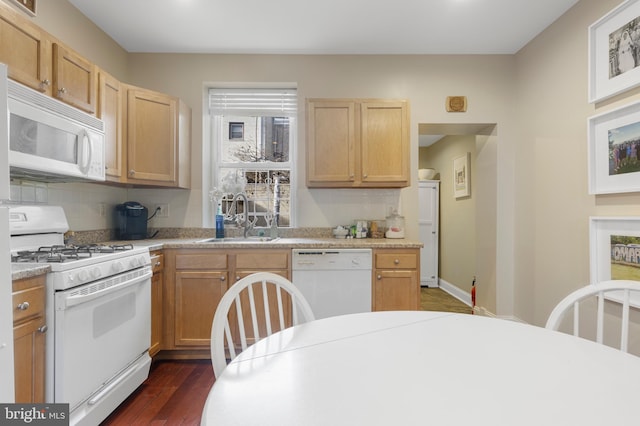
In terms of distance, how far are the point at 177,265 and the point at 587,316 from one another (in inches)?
121

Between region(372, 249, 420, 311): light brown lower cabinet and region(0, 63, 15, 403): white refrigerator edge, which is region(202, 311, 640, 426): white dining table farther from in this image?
region(372, 249, 420, 311): light brown lower cabinet

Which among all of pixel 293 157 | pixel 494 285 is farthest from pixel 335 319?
pixel 494 285

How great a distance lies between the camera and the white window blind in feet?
10.5

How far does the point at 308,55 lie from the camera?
121 inches

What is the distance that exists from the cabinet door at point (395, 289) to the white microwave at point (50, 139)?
218 cm

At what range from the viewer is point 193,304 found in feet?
8.06

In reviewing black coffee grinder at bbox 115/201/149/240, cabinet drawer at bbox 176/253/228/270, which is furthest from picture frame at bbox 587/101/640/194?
black coffee grinder at bbox 115/201/149/240

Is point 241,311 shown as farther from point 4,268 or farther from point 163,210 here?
point 163,210

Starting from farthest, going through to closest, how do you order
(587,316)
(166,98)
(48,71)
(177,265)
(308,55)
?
(308,55), (166,98), (177,265), (587,316), (48,71)

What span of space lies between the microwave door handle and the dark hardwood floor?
1505 mm

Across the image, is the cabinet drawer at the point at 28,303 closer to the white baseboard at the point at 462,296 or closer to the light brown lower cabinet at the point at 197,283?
the light brown lower cabinet at the point at 197,283

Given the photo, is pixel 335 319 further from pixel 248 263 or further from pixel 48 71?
pixel 48 71

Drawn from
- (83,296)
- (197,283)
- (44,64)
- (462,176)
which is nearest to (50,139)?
(44,64)

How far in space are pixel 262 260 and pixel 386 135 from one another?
5.06 feet
